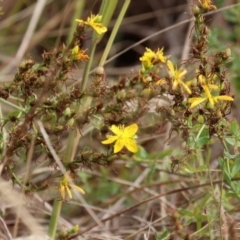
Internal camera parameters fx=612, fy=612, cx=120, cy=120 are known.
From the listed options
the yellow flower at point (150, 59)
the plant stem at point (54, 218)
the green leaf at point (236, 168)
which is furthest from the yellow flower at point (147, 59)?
the plant stem at point (54, 218)

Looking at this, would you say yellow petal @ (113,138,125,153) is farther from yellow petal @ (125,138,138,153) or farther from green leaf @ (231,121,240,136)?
green leaf @ (231,121,240,136)

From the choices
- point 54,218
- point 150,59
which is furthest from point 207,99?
point 54,218

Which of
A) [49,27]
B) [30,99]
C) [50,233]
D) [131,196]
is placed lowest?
[131,196]

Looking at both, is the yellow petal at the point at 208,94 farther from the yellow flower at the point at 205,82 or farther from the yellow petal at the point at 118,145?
the yellow petal at the point at 118,145

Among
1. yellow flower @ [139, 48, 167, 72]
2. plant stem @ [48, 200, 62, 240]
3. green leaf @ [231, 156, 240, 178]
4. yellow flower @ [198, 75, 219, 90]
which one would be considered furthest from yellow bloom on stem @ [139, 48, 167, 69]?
plant stem @ [48, 200, 62, 240]

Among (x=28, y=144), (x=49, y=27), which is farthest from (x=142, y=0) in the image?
(x=28, y=144)

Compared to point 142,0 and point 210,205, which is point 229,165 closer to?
point 210,205

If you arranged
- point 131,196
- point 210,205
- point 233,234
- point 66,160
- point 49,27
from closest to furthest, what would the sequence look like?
point 233,234
point 66,160
point 210,205
point 131,196
point 49,27
